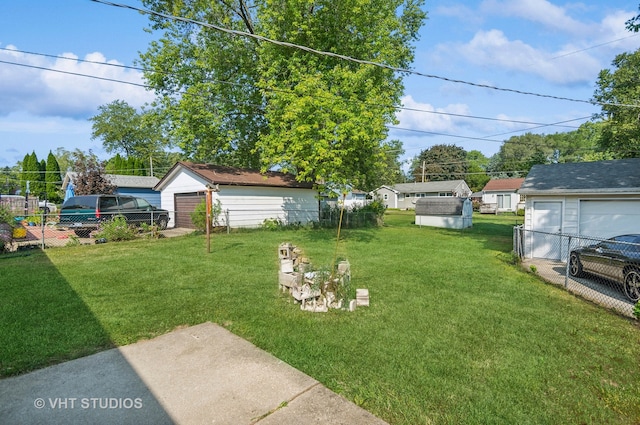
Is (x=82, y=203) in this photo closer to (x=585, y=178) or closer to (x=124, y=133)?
(x=585, y=178)

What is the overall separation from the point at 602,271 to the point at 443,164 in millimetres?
54479

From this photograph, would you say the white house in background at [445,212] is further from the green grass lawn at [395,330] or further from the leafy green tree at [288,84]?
Result: the green grass lawn at [395,330]

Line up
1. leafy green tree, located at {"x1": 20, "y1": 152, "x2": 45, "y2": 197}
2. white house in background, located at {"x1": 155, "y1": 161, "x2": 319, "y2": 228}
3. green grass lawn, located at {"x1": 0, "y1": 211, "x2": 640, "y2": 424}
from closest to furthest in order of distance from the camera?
green grass lawn, located at {"x1": 0, "y1": 211, "x2": 640, "y2": 424}
white house in background, located at {"x1": 155, "y1": 161, "x2": 319, "y2": 228}
leafy green tree, located at {"x1": 20, "y1": 152, "x2": 45, "y2": 197}

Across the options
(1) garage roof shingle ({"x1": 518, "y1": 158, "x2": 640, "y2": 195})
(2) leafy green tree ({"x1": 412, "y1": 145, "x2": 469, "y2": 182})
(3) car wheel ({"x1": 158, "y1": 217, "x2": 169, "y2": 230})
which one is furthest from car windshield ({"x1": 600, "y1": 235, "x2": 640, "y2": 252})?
(2) leafy green tree ({"x1": 412, "y1": 145, "x2": 469, "y2": 182})

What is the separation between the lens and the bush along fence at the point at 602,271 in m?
6.12

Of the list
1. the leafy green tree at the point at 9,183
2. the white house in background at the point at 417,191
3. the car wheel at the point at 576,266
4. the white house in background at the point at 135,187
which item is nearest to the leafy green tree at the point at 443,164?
the white house in background at the point at 417,191

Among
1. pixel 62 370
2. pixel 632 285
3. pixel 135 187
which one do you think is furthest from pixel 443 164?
pixel 62 370

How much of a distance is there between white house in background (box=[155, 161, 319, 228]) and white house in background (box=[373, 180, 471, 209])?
24626 mm

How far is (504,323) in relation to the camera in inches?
189

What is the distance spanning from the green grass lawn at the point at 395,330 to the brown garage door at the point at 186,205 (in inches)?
330

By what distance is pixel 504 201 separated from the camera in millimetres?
42094

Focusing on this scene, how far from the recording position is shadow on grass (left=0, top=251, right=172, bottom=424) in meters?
2.64

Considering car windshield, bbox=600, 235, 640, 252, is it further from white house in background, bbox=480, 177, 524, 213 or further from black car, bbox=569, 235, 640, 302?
white house in background, bbox=480, 177, 524, 213

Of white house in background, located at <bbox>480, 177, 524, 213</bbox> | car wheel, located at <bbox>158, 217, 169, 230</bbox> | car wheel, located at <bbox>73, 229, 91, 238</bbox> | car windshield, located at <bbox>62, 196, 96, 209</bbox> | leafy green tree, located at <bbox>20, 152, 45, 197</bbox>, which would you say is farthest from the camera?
white house in background, located at <bbox>480, 177, 524, 213</bbox>
